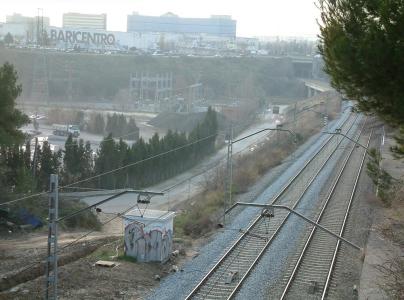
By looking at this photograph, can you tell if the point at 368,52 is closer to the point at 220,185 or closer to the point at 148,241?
the point at 148,241

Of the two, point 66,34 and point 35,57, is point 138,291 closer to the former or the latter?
point 35,57

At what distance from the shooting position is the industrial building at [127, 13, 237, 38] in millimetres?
165750

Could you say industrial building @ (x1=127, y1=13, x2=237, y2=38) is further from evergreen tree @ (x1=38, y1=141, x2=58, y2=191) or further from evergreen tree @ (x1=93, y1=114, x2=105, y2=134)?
evergreen tree @ (x1=38, y1=141, x2=58, y2=191)

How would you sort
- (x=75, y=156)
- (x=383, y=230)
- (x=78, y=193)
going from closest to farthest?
(x=383, y=230) → (x=78, y=193) → (x=75, y=156)

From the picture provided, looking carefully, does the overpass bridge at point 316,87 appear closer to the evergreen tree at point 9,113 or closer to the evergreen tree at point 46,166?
the evergreen tree at point 46,166

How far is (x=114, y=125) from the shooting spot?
4316 centimetres

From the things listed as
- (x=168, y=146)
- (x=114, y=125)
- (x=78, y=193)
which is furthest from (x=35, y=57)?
(x=78, y=193)

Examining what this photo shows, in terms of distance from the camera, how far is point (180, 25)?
166 m

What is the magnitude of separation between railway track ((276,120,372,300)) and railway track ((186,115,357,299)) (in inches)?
29.6

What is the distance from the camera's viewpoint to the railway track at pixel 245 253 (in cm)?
1055

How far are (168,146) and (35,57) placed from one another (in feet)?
161

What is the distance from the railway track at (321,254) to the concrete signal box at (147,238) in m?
2.36

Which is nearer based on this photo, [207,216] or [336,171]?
[207,216]

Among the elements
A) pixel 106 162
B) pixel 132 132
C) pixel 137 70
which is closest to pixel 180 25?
pixel 137 70
